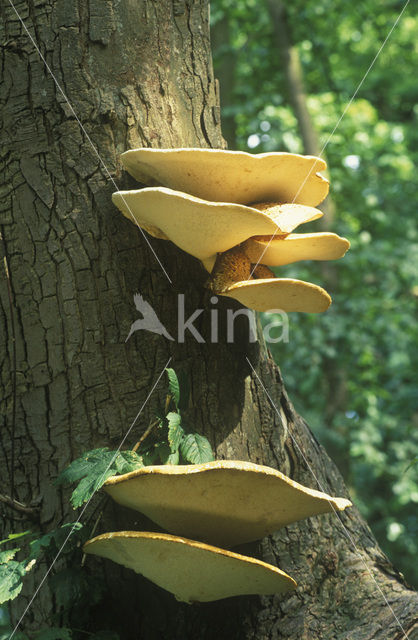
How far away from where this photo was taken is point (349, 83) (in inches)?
398

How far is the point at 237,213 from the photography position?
146cm

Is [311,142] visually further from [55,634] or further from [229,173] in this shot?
[55,634]

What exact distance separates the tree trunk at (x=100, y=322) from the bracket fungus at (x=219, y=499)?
0.18 m

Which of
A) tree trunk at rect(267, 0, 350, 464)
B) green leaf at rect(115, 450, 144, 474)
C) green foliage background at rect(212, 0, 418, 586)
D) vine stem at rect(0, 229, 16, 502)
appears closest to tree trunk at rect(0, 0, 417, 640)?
vine stem at rect(0, 229, 16, 502)

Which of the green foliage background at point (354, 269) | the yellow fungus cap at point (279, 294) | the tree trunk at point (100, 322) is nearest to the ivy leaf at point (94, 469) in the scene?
the tree trunk at point (100, 322)

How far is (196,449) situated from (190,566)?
31 cm

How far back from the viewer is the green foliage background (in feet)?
23.9

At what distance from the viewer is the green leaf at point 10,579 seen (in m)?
1.43

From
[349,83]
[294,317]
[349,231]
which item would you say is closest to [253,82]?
[349,83]

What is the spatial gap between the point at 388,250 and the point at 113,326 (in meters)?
6.54

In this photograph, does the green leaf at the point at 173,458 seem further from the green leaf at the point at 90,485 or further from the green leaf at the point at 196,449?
the green leaf at the point at 90,485

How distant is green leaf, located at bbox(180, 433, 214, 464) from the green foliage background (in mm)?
5241

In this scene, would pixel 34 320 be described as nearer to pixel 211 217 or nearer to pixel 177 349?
pixel 177 349

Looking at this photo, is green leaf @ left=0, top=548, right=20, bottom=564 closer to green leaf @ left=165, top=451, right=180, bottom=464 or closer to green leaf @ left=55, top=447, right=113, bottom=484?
green leaf @ left=55, top=447, right=113, bottom=484
